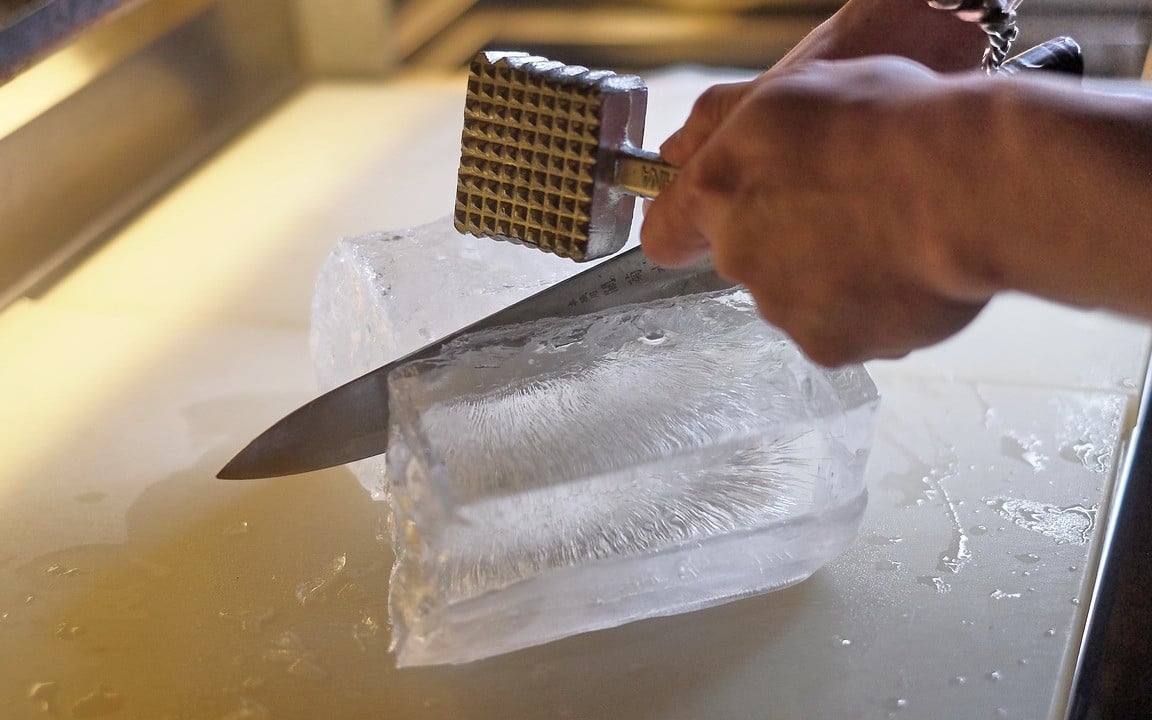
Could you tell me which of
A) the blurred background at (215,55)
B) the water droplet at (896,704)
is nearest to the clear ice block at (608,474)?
the water droplet at (896,704)

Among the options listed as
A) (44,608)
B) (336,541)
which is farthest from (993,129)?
(44,608)

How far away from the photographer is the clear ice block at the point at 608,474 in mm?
711

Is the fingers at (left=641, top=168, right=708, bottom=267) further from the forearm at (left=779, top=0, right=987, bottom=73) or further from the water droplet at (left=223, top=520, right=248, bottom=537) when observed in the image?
the water droplet at (left=223, top=520, right=248, bottom=537)

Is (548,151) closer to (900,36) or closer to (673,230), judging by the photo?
(673,230)

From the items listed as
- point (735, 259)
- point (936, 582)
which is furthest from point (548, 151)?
point (936, 582)

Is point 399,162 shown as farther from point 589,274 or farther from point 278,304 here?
point 589,274

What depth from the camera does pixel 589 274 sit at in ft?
2.72

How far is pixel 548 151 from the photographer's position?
2.46 feet

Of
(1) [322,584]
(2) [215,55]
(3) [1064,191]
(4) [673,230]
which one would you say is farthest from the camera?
(2) [215,55]

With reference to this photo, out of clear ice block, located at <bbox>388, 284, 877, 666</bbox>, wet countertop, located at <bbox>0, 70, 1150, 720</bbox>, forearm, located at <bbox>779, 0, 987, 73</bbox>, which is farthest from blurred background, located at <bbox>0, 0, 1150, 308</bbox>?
forearm, located at <bbox>779, 0, 987, 73</bbox>

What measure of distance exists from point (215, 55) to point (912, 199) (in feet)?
3.81

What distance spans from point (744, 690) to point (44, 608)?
489 mm

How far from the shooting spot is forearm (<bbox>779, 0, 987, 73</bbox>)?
0.85 m

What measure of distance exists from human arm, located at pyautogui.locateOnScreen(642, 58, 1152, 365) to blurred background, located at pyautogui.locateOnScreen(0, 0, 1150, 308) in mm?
769
